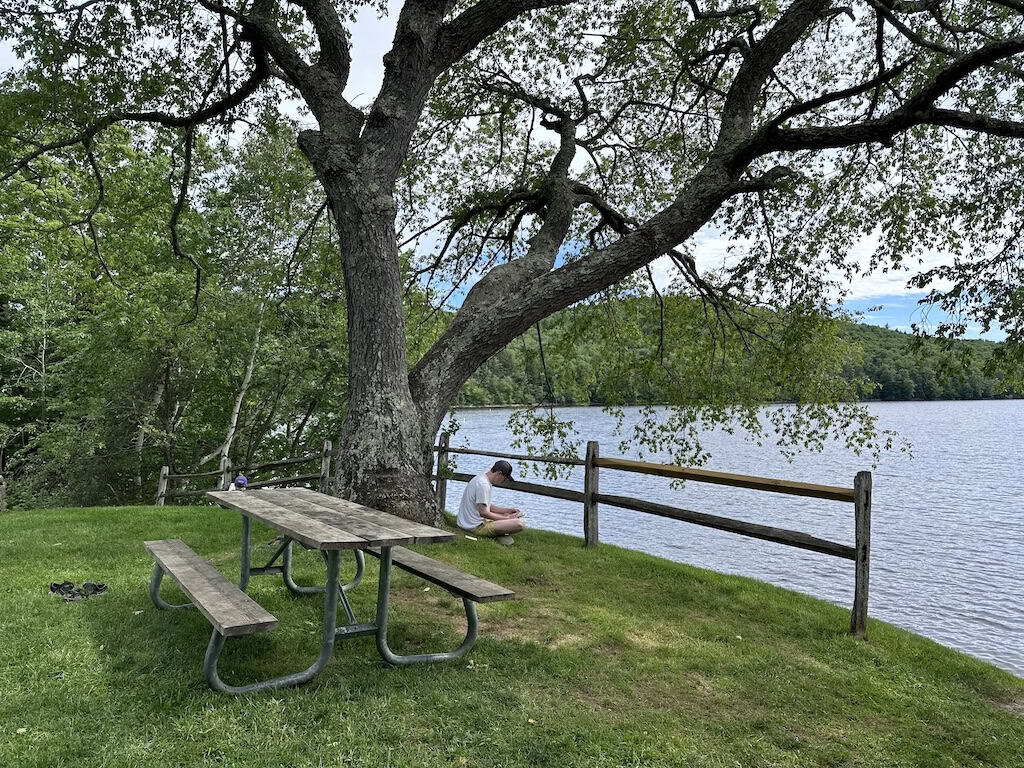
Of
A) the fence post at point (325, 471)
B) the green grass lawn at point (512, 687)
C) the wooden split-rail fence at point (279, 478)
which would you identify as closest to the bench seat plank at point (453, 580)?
the green grass lawn at point (512, 687)

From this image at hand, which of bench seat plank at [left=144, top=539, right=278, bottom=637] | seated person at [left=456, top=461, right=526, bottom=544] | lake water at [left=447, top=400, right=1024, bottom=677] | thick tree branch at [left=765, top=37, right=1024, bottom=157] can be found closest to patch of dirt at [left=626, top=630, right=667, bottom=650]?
bench seat plank at [left=144, top=539, right=278, bottom=637]

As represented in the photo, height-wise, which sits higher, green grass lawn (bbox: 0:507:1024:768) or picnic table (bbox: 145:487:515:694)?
picnic table (bbox: 145:487:515:694)

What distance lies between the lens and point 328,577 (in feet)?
11.4

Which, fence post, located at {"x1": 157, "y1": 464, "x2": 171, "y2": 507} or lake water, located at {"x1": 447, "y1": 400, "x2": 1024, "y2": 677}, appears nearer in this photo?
lake water, located at {"x1": 447, "y1": 400, "x2": 1024, "y2": 677}

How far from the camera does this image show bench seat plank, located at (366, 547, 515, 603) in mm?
3575

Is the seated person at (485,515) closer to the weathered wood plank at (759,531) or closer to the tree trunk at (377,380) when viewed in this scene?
the tree trunk at (377,380)

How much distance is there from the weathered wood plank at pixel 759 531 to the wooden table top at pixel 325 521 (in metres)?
3.00

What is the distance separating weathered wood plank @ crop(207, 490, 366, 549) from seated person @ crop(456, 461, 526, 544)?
9.80 feet

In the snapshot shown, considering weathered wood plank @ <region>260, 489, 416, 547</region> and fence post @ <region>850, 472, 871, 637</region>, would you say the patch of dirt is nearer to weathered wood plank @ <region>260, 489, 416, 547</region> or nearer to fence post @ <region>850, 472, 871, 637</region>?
fence post @ <region>850, 472, 871, 637</region>

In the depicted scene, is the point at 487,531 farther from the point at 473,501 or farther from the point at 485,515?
the point at 473,501

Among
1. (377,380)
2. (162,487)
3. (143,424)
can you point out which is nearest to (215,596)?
(377,380)

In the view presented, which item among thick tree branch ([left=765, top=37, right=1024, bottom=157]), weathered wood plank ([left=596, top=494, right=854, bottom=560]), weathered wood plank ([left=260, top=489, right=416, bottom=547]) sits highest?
thick tree branch ([left=765, top=37, right=1024, bottom=157])

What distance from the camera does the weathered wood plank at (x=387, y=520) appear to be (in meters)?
3.39

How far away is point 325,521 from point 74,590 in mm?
2743
